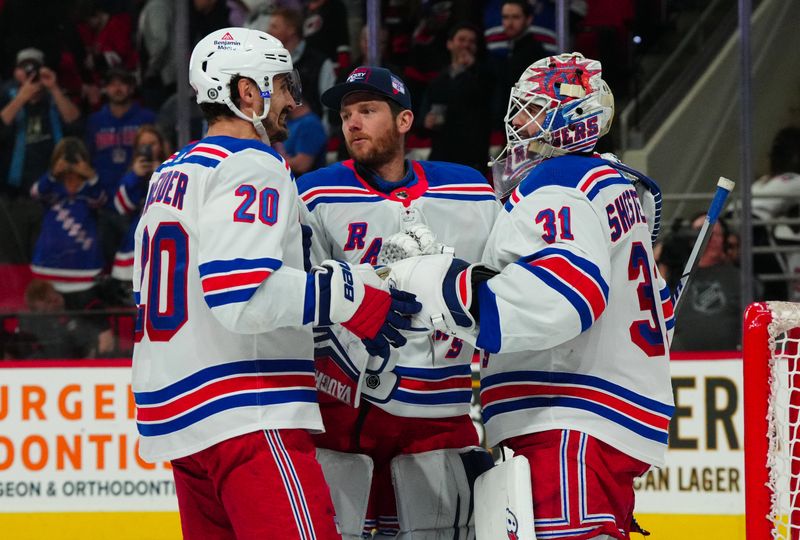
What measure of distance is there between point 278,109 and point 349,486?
2.73ft

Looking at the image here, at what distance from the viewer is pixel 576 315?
221 cm

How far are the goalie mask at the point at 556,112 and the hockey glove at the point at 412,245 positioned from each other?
0.68ft

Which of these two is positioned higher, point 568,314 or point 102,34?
point 102,34

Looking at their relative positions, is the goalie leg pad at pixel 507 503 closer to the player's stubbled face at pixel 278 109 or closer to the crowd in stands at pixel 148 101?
the player's stubbled face at pixel 278 109

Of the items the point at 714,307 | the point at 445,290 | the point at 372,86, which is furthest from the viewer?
the point at 714,307

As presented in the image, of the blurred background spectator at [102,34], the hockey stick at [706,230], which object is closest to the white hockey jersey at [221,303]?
the hockey stick at [706,230]

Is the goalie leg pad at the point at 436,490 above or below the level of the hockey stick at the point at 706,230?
below

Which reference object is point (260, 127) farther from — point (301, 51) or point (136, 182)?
point (301, 51)

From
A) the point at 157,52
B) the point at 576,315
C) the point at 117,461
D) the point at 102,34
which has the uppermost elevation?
the point at 102,34

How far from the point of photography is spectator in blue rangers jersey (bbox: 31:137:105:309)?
489cm

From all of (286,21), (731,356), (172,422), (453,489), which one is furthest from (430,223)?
(286,21)

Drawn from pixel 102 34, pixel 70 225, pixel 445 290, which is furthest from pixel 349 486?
pixel 102 34

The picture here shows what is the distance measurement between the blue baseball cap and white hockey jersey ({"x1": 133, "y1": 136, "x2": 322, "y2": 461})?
2.18 ft

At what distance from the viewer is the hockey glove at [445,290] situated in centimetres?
227
